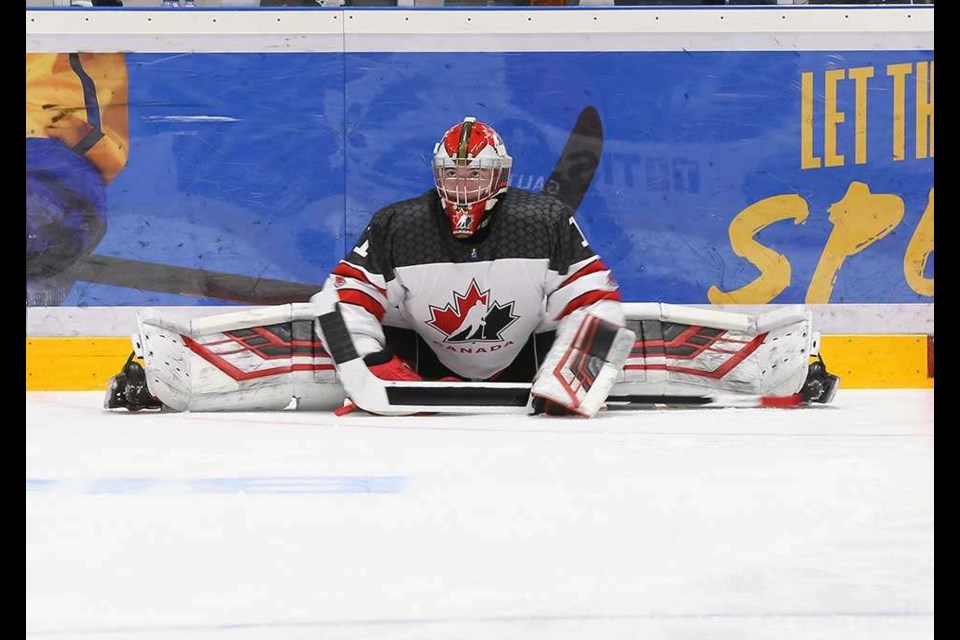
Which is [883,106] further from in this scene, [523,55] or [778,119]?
[523,55]

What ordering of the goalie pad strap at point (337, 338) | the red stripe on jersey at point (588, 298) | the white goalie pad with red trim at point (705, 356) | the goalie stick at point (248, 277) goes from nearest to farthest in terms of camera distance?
the goalie pad strap at point (337, 338)
the red stripe on jersey at point (588, 298)
the white goalie pad with red trim at point (705, 356)
the goalie stick at point (248, 277)

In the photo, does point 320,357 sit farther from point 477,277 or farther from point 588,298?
point 588,298

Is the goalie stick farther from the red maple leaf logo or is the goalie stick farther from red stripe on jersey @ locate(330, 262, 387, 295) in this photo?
the red maple leaf logo

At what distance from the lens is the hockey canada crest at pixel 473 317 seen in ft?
13.5

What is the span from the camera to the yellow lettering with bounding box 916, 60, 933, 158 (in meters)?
5.20

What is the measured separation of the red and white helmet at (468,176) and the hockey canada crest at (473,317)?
206 millimetres

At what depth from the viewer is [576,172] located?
5.14 m

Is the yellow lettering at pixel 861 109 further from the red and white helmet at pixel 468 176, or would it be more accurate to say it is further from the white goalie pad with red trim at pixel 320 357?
the red and white helmet at pixel 468 176

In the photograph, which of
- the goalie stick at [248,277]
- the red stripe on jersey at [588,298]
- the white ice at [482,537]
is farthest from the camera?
the goalie stick at [248,277]

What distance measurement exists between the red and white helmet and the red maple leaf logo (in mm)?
191

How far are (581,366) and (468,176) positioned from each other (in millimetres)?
714

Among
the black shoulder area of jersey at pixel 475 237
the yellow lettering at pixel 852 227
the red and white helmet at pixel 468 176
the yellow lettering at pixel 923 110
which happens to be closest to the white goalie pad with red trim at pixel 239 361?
the black shoulder area of jersey at pixel 475 237

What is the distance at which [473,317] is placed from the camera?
4148 millimetres
